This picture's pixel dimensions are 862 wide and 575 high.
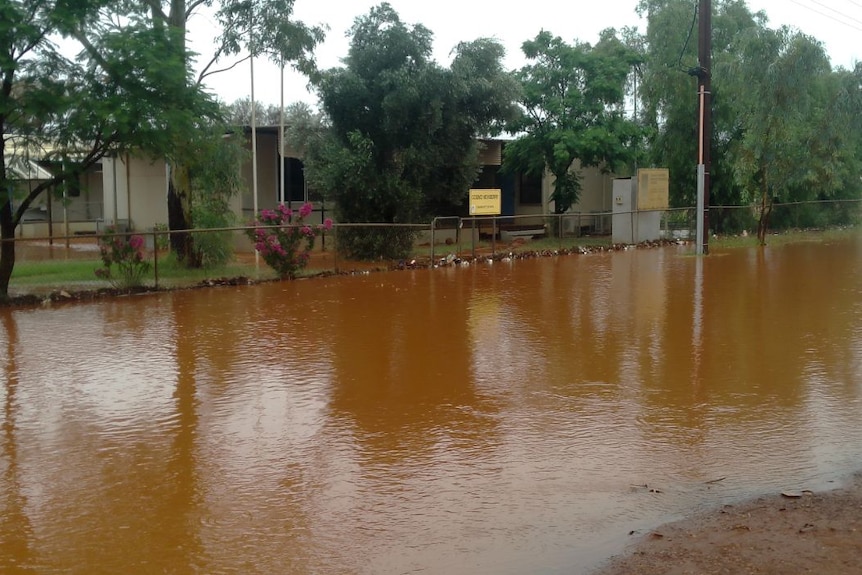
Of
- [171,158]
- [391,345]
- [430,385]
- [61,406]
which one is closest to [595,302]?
[391,345]

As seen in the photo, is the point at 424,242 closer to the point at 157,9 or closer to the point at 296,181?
the point at 296,181

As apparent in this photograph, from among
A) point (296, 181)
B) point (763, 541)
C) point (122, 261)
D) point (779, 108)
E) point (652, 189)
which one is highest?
point (779, 108)

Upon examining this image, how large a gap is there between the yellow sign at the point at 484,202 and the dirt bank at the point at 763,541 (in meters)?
19.3

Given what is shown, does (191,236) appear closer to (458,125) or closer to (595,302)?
(458,125)

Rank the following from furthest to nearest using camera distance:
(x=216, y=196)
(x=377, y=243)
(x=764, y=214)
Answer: (x=764, y=214) → (x=216, y=196) → (x=377, y=243)

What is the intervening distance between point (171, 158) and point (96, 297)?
2999mm

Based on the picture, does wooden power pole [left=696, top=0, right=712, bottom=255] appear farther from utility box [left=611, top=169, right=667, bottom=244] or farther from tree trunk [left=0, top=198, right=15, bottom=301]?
tree trunk [left=0, top=198, right=15, bottom=301]

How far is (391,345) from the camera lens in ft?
38.9

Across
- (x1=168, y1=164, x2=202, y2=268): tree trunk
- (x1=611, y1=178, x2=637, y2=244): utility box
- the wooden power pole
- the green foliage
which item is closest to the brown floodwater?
the green foliage

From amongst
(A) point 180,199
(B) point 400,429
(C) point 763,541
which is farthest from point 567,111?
(C) point 763,541

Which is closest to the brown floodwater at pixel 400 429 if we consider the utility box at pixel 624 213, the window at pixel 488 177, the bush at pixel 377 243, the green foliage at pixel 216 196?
the green foliage at pixel 216 196

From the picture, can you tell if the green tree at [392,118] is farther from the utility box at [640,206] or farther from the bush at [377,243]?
the utility box at [640,206]

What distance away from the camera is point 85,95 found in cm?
1563

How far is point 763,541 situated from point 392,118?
20.0 meters
